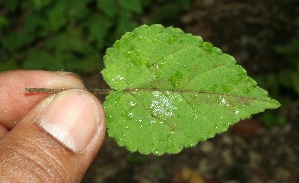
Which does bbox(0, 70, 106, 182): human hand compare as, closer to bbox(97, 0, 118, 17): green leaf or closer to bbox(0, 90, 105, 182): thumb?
bbox(0, 90, 105, 182): thumb

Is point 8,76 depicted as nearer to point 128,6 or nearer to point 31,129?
point 31,129

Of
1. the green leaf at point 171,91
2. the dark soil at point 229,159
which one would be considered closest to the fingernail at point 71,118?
the green leaf at point 171,91

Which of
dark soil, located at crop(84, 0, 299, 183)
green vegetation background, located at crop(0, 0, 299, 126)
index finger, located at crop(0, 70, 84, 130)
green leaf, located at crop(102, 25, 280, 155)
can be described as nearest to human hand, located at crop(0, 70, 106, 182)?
green leaf, located at crop(102, 25, 280, 155)

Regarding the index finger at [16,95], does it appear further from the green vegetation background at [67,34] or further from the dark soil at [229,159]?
the dark soil at [229,159]

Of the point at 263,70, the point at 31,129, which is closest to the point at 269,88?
the point at 263,70

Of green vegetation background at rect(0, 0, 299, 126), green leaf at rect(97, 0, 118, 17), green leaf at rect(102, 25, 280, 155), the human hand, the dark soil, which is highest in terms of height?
green leaf at rect(102, 25, 280, 155)

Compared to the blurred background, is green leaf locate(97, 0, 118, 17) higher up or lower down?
higher up

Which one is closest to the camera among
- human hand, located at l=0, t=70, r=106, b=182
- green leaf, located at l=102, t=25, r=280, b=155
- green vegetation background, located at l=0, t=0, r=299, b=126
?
green leaf, located at l=102, t=25, r=280, b=155

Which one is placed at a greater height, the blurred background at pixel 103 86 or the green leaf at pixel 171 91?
the green leaf at pixel 171 91
